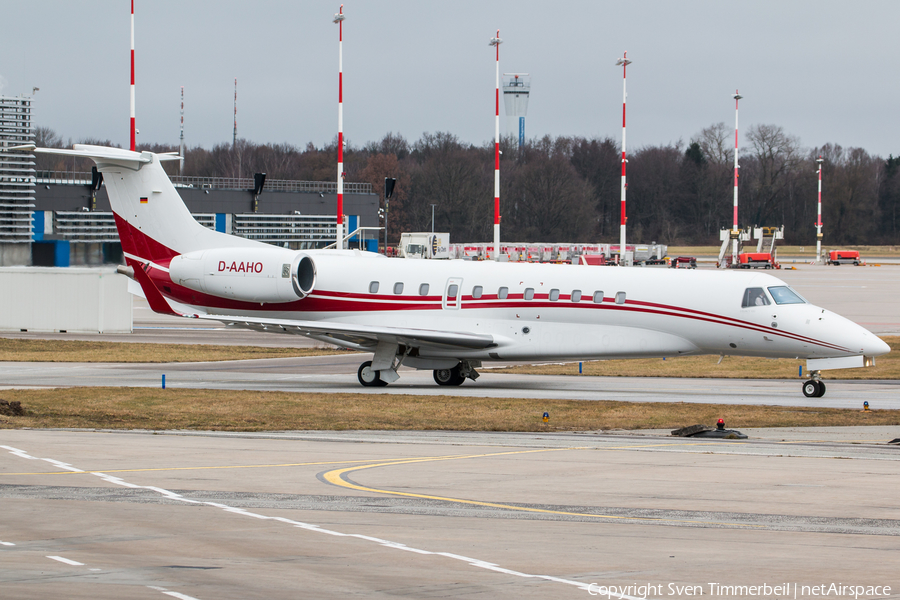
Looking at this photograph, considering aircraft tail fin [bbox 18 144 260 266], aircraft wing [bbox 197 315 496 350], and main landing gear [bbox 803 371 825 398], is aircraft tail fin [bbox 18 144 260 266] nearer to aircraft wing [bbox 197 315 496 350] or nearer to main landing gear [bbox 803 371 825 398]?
aircraft wing [bbox 197 315 496 350]

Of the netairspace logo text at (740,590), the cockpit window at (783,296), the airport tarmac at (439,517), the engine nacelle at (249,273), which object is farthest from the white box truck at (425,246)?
the netairspace logo text at (740,590)

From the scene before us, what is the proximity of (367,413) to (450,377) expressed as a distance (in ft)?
22.8

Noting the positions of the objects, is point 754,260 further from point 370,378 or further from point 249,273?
point 249,273

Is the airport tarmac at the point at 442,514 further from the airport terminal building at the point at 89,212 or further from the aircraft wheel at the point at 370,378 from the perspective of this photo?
the airport terminal building at the point at 89,212

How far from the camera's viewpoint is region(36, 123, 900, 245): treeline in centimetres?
13850

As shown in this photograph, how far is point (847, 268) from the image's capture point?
101 metres

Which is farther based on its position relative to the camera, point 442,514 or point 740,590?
point 442,514

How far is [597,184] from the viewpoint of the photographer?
15812 cm

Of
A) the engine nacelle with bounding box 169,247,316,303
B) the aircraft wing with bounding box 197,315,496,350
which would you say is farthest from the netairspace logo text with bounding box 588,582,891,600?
the engine nacelle with bounding box 169,247,316,303

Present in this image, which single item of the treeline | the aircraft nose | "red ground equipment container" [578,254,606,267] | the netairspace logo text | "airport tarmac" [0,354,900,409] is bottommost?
"airport tarmac" [0,354,900,409]

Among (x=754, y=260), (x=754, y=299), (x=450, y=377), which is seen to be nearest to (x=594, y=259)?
(x=754, y=260)

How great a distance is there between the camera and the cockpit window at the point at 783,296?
2538cm

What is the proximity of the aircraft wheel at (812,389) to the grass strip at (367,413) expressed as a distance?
245 centimetres

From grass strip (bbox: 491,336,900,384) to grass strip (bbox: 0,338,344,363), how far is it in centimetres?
1019
